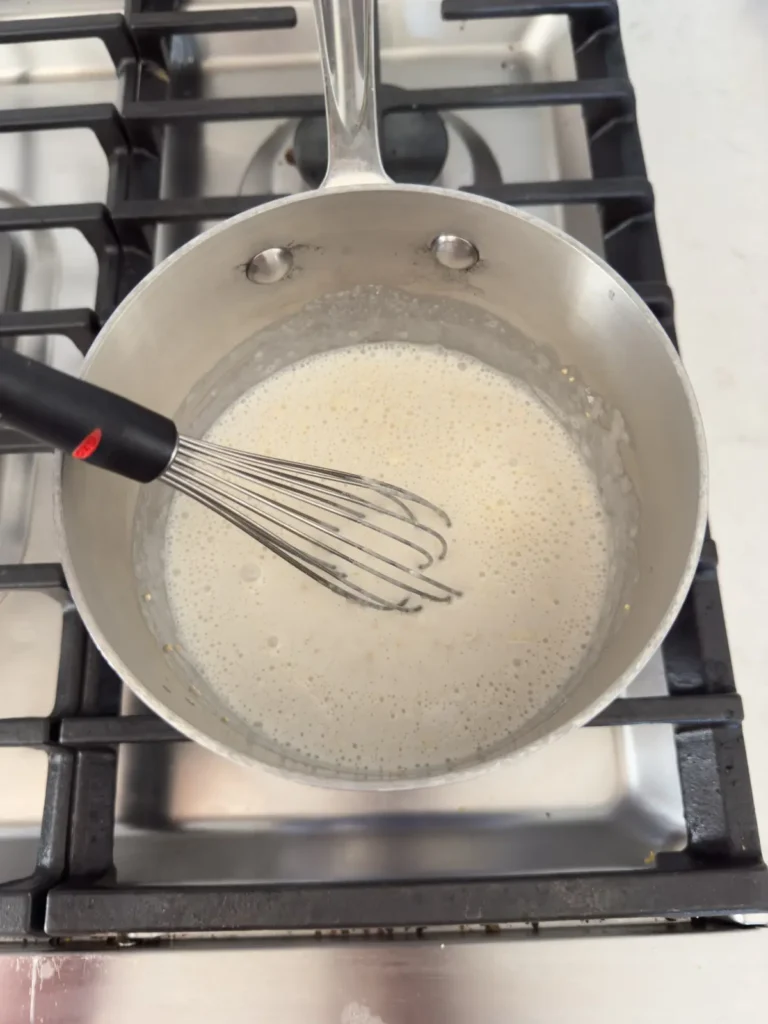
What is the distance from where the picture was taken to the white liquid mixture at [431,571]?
0.58 meters

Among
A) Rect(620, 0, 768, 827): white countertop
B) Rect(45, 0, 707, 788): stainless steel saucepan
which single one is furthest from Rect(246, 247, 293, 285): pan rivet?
Rect(620, 0, 768, 827): white countertop

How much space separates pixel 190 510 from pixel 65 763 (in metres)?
0.23

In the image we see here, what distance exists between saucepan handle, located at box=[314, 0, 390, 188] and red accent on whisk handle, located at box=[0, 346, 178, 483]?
0.69 feet

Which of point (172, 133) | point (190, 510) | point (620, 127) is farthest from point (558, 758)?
point (172, 133)

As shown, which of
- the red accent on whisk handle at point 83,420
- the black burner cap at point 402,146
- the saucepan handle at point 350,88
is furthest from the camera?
the black burner cap at point 402,146

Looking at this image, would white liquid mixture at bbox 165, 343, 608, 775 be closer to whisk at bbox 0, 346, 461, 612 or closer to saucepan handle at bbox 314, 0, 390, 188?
Answer: whisk at bbox 0, 346, 461, 612

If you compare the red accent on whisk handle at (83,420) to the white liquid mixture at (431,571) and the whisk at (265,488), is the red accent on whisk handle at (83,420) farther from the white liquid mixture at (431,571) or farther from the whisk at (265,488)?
the white liquid mixture at (431,571)

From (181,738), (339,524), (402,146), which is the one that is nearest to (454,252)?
(402,146)

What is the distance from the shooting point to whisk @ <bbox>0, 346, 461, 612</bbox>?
0.43m

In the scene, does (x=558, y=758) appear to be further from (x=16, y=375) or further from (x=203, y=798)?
(x=16, y=375)

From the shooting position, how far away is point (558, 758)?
20.7 inches

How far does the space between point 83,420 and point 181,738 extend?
186mm

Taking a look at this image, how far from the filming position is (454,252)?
0.60 meters

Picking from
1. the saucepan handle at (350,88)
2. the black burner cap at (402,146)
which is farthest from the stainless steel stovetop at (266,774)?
the saucepan handle at (350,88)
